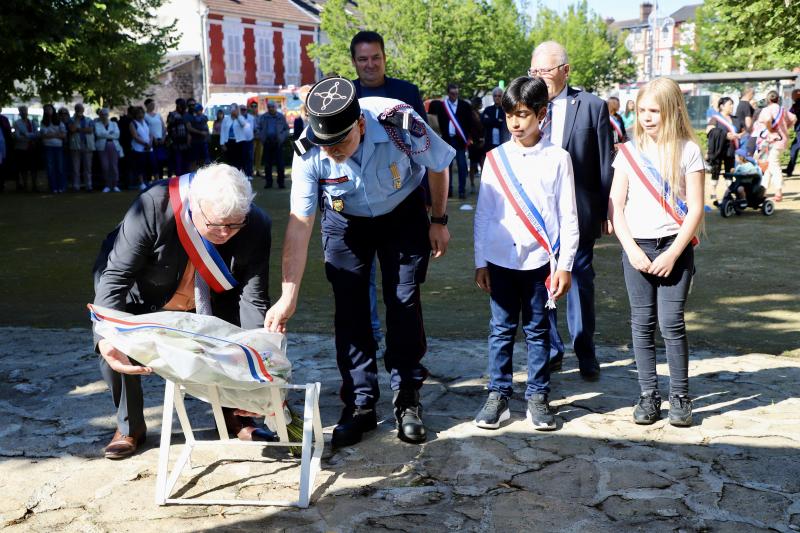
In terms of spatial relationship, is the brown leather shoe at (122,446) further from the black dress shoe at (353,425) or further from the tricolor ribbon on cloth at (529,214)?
the tricolor ribbon on cloth at (529,214)

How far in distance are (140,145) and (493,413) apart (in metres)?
15.8

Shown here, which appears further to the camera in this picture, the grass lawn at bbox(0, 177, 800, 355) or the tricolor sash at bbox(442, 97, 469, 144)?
the tricolor sash at bbox(442, 97, 469, 144)

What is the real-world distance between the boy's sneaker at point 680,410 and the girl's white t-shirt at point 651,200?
849 millimetres

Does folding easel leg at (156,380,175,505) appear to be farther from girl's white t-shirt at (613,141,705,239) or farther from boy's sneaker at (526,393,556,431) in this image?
girl's white t-shirt at (613,141,705,239)

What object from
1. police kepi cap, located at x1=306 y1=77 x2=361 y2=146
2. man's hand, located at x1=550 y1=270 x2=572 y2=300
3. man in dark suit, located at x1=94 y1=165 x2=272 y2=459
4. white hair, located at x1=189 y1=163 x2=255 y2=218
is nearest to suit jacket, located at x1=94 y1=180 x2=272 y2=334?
man in dark suit, located at x1=94 y1=165 x2=272 y2=459

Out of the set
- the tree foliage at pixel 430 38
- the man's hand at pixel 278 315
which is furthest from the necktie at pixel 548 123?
the tree foliage at pixel 430 38

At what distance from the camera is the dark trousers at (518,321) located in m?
4.30

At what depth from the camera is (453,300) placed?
757cm

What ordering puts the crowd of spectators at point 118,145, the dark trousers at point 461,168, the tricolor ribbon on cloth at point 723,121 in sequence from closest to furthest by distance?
1. the tricolor ribbon on cloth at point 723,121
2. the dark trousers at point 461,168
3. the crowd of spectators at point 118,145

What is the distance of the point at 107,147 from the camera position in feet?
59.7

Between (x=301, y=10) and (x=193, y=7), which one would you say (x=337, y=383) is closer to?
(x=193, y=7)

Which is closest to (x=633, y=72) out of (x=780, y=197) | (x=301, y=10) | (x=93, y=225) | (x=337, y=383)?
(x=301, y=10)

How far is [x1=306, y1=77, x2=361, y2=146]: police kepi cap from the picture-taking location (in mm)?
3613

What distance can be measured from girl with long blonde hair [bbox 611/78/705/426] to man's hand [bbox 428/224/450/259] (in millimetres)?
883
